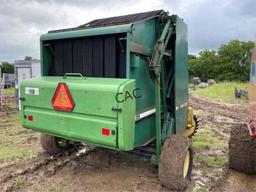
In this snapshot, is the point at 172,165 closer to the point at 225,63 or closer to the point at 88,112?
the point at 88,112

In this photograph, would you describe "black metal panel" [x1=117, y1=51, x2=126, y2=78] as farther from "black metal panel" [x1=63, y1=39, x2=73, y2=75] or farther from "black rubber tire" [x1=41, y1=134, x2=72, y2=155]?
"black rubber tire" [x1=41, y1=134, x2=72, y2=155]

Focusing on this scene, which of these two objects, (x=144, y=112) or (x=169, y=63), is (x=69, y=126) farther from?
(x=169, y=63)

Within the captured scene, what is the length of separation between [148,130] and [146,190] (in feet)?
2.64

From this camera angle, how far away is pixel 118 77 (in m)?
3.94

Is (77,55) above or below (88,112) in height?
above

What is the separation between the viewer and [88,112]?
3.68 m

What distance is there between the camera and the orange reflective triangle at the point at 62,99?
12.7 feet

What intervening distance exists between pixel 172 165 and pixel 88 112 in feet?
4.17

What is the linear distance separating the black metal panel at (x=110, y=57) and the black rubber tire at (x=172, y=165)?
1.20m

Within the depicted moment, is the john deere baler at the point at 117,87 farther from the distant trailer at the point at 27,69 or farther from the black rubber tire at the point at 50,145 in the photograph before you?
the distant trailer at the point at 27,69

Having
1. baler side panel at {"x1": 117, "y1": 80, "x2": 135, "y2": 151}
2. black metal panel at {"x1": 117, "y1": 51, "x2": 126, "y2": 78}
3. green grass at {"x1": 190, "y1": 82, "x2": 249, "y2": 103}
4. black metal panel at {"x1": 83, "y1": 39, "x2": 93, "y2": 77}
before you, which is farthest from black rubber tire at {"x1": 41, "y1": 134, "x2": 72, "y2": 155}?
green grass at {"x1": 190, "y1": 82, "x2": 249, "y2": 103}

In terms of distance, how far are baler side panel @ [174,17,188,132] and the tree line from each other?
58.5 metres

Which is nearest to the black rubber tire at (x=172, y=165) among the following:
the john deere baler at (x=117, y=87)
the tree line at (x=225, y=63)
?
the john deere baler at (x=117, y=87)

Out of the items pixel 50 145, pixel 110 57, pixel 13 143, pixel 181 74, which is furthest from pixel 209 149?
pixel 13 143
